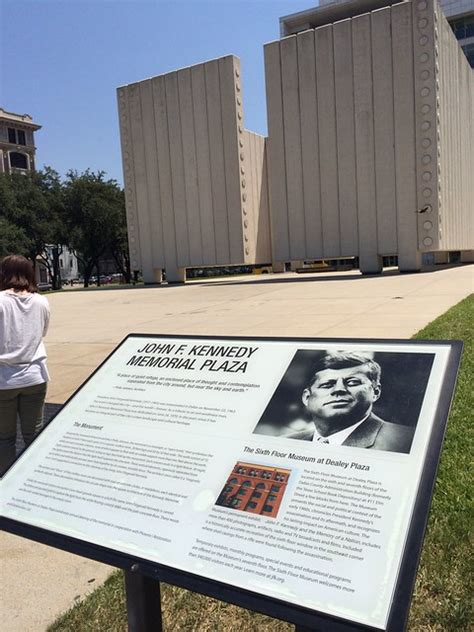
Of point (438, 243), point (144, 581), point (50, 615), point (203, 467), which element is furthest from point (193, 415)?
point (438, 243)

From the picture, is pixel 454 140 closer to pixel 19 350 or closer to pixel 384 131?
pixel 384 131

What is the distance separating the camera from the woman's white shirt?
3.90 metres

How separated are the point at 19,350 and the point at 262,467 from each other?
2636mm

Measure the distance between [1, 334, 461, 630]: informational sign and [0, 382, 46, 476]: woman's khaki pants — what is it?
1.68 meters

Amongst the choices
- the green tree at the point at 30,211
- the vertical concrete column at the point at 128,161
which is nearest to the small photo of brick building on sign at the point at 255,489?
the vertical concrete column at the point at 128,161

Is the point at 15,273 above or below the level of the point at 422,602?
above

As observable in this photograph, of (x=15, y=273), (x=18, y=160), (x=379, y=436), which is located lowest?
(x=379, y=436)

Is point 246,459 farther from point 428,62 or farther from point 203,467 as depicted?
point 428,62

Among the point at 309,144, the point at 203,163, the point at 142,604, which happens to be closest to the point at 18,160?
the point at 203,163

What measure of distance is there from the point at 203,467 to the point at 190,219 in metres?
32.3

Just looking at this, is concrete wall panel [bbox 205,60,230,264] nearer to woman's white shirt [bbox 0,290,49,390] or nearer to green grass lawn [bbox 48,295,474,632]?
woman's white shirt [bbox 0,290,49,390]

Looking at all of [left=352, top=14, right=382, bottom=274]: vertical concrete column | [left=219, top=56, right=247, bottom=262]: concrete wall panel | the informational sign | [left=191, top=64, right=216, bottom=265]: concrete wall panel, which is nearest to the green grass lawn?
the informational sign

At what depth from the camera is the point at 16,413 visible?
4.17 m

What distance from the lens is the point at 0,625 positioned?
255 cm
